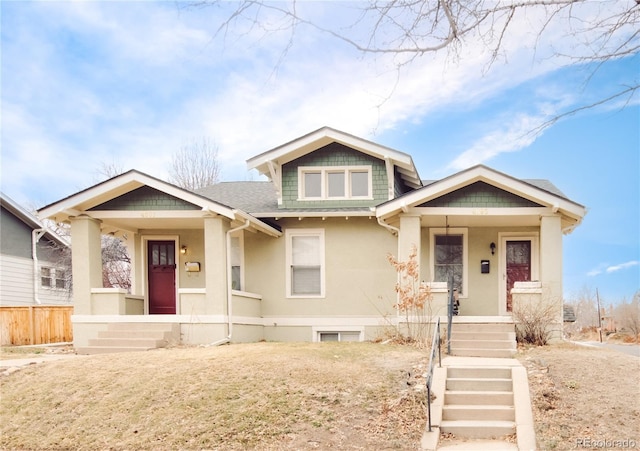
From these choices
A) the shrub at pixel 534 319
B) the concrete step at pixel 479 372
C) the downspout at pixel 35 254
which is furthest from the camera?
the downspout at pixel 35 254

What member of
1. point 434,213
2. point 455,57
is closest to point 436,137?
point 434,213

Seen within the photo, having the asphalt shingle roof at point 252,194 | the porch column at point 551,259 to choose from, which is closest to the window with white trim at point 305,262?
the asphalt shingle roof at point 252,194

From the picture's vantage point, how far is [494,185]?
11.3 m

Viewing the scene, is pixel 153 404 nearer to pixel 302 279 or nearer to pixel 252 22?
pixel 252 22

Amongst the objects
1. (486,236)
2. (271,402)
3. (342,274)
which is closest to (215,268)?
(342,274)

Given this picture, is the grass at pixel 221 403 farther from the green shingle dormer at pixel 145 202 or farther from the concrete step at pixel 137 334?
the green shingle dormer at pixel 145 202

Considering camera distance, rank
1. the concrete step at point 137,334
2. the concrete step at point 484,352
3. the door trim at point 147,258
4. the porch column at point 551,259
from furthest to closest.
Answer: the door trim at point 147,258 < the concrete step at point 137,334 < the porch column at point 551,259 < the concrete step at point 484,352

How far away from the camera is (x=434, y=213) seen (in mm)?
11523

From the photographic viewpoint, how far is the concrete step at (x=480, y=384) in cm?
749

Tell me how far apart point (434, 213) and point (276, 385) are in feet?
19.9

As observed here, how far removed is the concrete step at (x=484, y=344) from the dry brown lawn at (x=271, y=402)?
1.11 meters

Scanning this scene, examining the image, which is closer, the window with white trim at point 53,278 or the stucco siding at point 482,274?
the stucco siding at point 482,274

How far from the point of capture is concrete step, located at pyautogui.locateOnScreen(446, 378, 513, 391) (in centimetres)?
749

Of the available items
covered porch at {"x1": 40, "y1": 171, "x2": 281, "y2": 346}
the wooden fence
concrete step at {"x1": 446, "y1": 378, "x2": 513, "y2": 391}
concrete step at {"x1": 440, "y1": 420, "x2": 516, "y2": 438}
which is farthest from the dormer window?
the wooden fence
